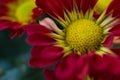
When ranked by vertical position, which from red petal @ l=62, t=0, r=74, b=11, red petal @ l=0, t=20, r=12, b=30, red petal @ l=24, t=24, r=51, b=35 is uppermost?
red petal @ l=62, t=0, r=74, b=11

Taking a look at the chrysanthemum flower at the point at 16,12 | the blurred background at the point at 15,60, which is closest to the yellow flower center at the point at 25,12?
the chrysanthemum flower at the point at 16,12

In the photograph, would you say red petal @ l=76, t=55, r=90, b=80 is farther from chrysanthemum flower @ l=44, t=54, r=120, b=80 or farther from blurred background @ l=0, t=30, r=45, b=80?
blurred background @ l=0, t=30, r=45, b=80

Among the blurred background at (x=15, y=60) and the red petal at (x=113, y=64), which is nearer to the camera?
the red petal at (x=113, y=64)

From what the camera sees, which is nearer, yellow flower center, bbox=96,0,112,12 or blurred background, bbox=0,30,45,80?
yellow flower center, bbox=96,0,112,12

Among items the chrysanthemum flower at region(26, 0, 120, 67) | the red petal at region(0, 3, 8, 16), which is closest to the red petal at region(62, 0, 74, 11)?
the chrysanthemum flower at region(26, 0, 120, 67)

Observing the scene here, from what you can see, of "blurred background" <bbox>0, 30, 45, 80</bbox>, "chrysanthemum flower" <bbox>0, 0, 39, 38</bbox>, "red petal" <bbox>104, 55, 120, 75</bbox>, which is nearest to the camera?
"red petal" <bbox>104, 55, 120, 75</bbox>

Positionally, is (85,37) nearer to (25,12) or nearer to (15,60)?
(25,12)

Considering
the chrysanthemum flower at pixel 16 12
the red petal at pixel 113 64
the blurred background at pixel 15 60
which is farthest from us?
the blurred background at pixel 15 60

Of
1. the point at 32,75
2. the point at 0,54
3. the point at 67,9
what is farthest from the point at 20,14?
the point at 0,54

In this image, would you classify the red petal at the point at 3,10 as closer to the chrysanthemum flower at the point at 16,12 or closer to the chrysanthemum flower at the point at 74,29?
Result: the chrysanthemum flower at the point at 16,12
